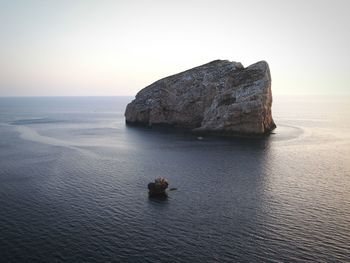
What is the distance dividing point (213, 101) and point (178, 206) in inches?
3760

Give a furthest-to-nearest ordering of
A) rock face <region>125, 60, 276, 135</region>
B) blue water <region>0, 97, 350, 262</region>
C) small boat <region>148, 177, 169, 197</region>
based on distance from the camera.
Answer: rock face <region>125, 60, 276, 135</region> → small boat <region>148, 177, 169, 197</region> → blue water <region>0, 97, 350, 262</region>

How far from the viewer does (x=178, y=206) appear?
5688cm

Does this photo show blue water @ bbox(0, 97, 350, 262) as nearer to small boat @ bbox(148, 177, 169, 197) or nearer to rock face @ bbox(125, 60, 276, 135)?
small boat @ bbox(148, 177, 169, 197)

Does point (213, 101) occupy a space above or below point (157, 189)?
above

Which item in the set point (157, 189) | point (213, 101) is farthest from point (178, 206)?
point (213, 101)

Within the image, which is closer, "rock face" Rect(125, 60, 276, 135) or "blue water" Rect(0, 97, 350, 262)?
"blue water" Rect(0, 97, 350, 262)

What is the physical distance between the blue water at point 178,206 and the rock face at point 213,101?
28024 mm

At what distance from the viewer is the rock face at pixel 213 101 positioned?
132 m

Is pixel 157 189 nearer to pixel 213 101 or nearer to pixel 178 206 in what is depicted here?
pixel 178 206

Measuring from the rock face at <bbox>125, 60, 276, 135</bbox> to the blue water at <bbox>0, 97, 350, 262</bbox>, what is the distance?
91.9 feet

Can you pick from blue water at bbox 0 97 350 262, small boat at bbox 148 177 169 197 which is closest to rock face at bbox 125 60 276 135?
blue water at bbox 0 97 350 262

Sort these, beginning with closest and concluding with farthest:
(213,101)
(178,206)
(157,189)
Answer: (178,206), (157,189), (213,101)

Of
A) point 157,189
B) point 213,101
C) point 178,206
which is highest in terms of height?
point 213,101

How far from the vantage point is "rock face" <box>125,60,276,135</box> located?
132000 mm
